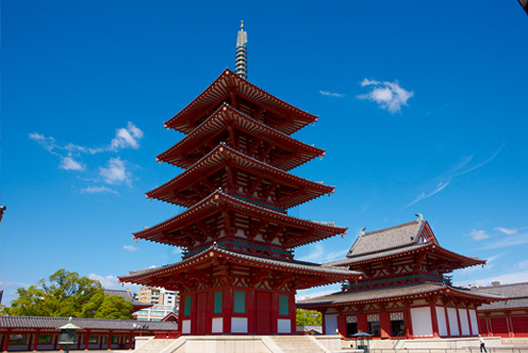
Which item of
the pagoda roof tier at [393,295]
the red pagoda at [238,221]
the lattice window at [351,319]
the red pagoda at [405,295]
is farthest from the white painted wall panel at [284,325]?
the lattice window at [351,319]

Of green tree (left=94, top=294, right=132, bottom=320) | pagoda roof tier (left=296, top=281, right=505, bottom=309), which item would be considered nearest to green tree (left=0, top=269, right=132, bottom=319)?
green tree (left=94, top=294, right=132, bottom=320)

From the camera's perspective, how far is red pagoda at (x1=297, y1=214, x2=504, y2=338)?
3612 cm

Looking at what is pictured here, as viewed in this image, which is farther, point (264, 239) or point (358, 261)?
point (358, 261)

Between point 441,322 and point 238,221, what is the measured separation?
23070mm

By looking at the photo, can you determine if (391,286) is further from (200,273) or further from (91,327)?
(91,327)

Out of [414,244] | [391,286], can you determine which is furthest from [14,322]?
[414,244]

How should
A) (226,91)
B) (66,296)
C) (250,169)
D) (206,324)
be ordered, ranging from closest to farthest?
(206,324)
(250,169)
(226,91)
(66,296)

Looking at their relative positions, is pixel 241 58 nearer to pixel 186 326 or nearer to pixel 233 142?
pixel 233 142

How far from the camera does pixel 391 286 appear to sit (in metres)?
40.3

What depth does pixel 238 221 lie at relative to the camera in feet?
87.0

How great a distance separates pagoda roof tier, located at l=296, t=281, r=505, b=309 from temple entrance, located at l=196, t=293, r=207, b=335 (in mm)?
18468

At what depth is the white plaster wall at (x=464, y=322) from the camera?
1545 inches

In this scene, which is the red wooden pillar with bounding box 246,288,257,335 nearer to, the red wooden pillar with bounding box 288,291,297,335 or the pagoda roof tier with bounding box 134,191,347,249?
the red wooden pillar with bounding box 288,291,297,335

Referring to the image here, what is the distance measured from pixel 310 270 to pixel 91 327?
32.6 meters
